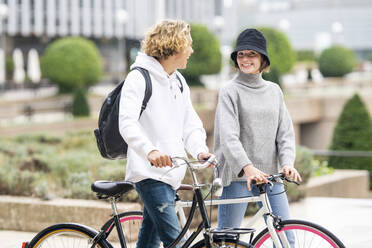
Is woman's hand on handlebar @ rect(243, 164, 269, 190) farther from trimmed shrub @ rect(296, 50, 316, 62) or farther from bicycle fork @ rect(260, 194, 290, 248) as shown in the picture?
trimmed shrub @ rect(296, 50, 316, 62)

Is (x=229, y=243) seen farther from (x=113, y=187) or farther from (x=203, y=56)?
(x=203, y=56)

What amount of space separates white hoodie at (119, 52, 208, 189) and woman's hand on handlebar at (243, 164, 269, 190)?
318mm

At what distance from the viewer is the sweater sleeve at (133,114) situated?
3650 millimetres

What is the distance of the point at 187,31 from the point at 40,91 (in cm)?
3812

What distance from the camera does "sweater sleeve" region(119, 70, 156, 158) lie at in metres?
3.65

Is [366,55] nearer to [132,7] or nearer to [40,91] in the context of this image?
[132,7]

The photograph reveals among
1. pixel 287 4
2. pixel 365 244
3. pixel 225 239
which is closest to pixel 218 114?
pixel 225 239

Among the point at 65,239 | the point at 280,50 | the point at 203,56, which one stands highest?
the point at 65,239

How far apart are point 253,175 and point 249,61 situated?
30.7 inches

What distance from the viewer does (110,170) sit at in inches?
320

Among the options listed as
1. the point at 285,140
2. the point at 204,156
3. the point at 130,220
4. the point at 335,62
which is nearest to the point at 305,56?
the point at 335,62

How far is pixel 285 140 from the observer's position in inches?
174

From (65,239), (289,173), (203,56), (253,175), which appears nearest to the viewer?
(253,175)

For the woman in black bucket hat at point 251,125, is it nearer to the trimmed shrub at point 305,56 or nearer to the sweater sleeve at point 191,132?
the sweater sleeve at point 191,132
